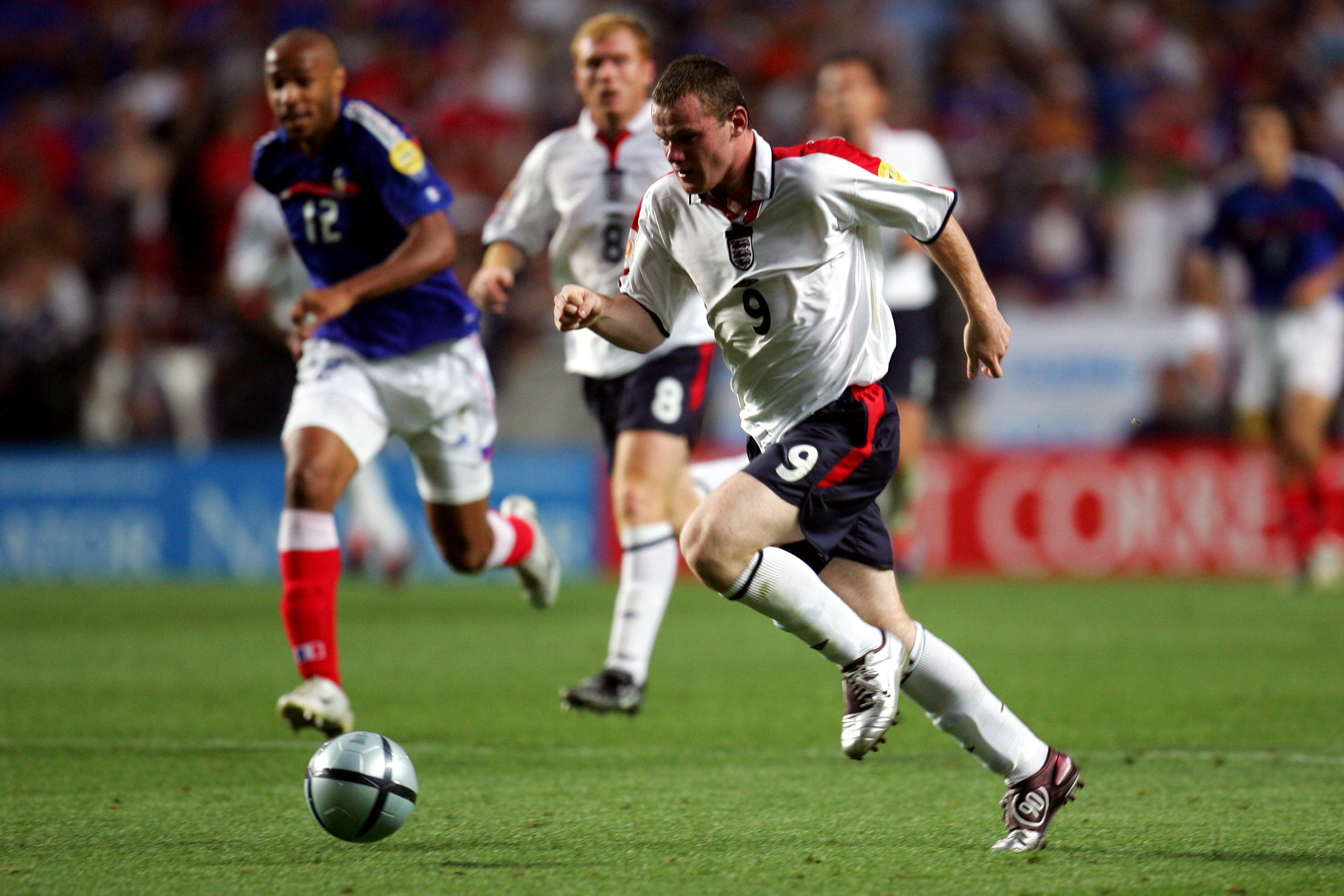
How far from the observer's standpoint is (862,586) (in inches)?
166

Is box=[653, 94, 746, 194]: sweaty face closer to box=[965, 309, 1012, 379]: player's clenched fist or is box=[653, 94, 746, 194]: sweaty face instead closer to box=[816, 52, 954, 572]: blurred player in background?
box=[965, 309, 1012, 379]: player's clenched fist

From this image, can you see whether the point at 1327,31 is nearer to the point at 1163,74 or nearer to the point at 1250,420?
the point at 1163,74

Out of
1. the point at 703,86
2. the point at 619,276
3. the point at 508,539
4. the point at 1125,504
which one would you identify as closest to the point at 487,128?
the point at 1125,504

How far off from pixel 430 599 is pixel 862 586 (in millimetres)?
7202

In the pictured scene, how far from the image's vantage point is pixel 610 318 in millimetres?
4301

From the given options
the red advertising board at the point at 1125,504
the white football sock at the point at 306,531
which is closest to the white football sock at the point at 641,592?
the white football sock at the point at 306,531

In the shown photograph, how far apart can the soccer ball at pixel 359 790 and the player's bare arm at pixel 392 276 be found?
1751 mm

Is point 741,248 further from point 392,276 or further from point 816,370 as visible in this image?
point 392,276

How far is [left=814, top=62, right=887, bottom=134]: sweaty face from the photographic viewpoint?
8469mm

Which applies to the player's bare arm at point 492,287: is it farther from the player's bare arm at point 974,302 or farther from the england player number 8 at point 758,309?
the player's bare arm at point 974,302

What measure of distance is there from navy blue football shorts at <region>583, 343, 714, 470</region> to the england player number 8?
2.11 m

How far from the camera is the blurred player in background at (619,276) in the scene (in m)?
6.36

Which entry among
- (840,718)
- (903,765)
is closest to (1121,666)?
(840,718)

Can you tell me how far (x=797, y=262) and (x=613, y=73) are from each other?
248 centimetres
